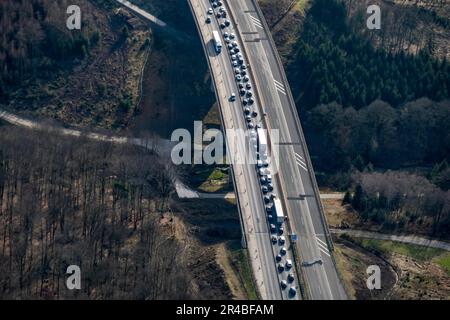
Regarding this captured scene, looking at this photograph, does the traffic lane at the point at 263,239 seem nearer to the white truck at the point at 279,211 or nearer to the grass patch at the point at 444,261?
the white truck at the point at 279,211

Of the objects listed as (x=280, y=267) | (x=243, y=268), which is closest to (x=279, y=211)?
(x=280, y=267)

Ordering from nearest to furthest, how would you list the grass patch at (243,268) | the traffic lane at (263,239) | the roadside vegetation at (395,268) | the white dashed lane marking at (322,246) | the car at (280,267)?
1. the grass patch at (243,268)
2. the traffic lane at (263,239)
3. the car at (280,267)
4. the roadside vegetation at (395,268)
5. the white dashed lane marking at (322,246)

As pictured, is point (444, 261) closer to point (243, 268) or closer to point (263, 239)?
point (263, 239)

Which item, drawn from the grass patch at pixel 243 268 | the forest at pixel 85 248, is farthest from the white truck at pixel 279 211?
the forest at pixel 85 248

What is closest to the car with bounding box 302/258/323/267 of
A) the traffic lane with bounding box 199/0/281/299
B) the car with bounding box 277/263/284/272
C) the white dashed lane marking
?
the white dashed lane marking

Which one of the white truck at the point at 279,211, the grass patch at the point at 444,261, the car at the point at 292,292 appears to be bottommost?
the grass patch at the point at 444,261

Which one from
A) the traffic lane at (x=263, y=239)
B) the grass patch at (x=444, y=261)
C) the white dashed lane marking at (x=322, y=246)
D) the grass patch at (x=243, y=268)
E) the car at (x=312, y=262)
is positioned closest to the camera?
the grass patch at (x=243, y=268)
